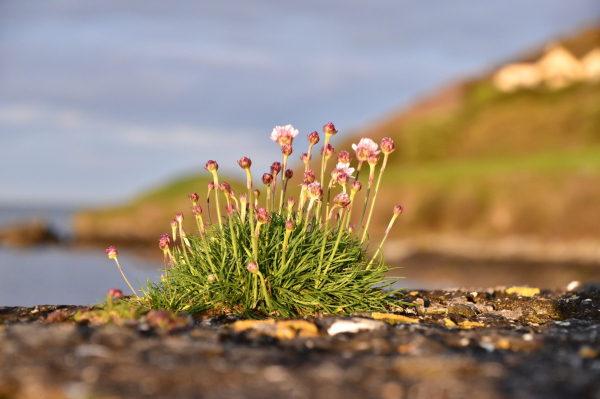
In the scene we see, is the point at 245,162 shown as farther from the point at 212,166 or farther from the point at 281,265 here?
the point at 281,265

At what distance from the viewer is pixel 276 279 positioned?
14.2ft

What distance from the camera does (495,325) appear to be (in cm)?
415

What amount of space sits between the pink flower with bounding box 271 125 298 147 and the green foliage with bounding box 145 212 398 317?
0.73 meters

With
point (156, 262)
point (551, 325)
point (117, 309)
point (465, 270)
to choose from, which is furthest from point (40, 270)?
point (551, 325)

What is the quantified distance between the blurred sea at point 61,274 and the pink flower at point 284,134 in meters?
10.2

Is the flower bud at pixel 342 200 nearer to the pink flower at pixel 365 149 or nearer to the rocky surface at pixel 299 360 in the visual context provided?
the pink flower at pixel 365 149

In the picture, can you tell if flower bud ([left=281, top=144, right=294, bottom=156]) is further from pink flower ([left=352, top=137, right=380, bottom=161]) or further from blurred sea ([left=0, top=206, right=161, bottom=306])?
blurred sea ([left=0, top=206, right=161, bottom=306])

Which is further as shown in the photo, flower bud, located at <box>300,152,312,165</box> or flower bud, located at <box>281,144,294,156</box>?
flower bud, located at <box>300,152,312,165</box>

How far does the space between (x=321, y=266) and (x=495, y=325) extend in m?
1.47

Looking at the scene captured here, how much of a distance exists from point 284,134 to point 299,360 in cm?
211

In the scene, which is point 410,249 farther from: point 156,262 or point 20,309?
point 20,309

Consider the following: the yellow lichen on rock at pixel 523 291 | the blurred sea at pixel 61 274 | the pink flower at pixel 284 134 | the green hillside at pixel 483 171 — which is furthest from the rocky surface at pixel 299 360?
the green hillside at pixel 483 171

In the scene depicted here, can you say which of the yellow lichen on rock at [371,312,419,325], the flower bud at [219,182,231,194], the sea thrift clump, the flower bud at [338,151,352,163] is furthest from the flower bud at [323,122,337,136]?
the yellow lichen on rock at [371,312,419,325]

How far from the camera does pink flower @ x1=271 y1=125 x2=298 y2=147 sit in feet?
14.2
